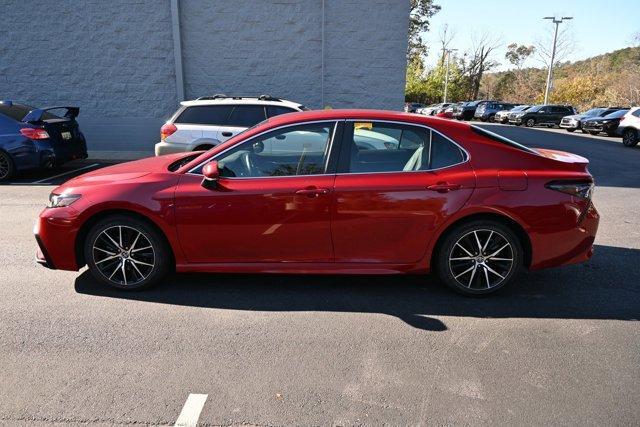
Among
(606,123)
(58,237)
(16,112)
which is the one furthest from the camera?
(606,123)

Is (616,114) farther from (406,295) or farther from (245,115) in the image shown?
(406,295)

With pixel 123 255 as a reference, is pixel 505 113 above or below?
above

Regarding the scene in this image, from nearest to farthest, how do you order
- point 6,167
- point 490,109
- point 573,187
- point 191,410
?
point 191,410 < point 573,187 < point 6,167 < point 490,109

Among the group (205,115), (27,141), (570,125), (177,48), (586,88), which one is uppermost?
(177,48)

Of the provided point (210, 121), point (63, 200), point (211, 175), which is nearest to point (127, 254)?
point (63, 200)

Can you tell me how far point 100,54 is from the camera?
44.2ft

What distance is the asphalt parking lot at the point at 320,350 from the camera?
8.89 ft

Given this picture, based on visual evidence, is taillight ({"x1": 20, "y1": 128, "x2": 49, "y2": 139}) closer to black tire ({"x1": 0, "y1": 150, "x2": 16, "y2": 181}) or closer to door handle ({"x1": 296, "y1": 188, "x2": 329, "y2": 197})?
black tire ({"x1": 0, "y1": 150, "x2": 16, "y2": 181})

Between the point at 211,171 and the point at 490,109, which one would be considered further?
the point at 490,109

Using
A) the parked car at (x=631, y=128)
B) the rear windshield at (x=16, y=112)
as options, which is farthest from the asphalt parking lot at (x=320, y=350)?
the parked car at (x=631, y=128)

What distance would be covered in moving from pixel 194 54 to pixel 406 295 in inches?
460

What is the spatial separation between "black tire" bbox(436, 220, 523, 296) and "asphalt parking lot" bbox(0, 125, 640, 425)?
141 mm

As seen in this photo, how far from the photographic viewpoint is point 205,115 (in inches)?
330

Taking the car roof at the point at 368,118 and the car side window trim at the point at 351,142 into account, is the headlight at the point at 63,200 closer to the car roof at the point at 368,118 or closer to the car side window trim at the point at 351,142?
the car roof at the point at 368,118
